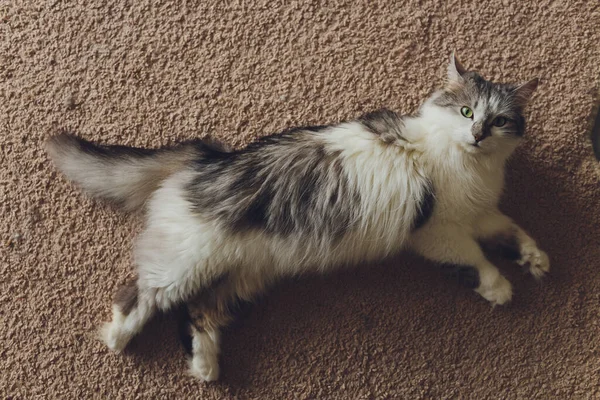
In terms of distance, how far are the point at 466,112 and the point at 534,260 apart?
1.36ft

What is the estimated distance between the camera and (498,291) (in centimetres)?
131

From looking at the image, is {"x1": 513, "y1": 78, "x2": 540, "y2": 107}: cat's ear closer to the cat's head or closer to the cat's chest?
the cat's head

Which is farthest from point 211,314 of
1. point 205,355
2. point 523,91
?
point 523,91

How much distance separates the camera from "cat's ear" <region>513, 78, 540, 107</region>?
1.20 m

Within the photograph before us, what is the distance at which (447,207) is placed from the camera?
1.24 meters

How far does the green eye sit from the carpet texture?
0.86 ft

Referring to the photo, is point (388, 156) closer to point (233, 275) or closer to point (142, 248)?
point (233, 275)

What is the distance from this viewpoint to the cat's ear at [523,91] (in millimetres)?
Answer: 1196

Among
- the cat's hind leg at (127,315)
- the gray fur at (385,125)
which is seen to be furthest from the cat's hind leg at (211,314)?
the gray fur at (385,125)

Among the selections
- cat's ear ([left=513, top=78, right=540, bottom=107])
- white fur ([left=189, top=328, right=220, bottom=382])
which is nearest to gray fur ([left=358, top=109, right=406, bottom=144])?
cat's ear ([left=513, top=78, right=540, bottom=107])

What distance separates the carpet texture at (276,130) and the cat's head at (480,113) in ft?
0.73

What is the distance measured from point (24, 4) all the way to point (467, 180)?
4.14ft

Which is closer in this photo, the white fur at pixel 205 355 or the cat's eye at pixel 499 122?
the cat's eye at pixel 499 122

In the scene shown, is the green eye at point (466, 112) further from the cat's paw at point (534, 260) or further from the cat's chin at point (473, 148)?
the cat's paw at point (534, 260)
